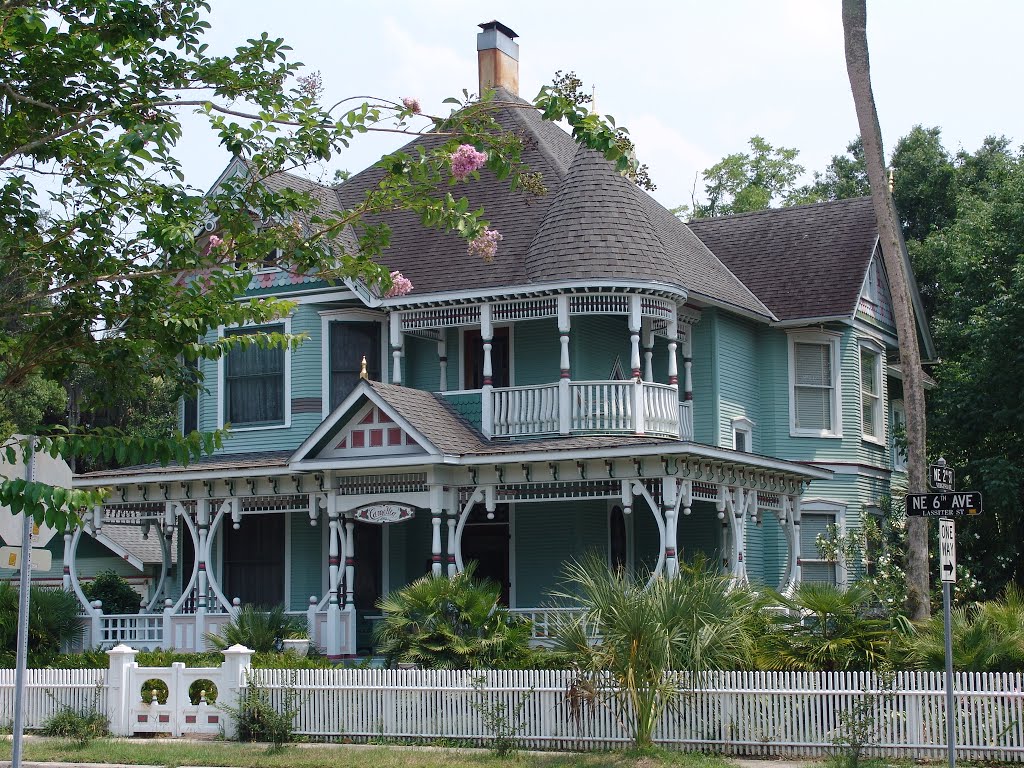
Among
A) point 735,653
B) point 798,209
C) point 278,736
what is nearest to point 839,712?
point 735,653

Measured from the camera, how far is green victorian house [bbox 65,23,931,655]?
2289 cm

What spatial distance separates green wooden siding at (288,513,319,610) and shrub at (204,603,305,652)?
9.13 ft

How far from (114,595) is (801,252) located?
15.9m

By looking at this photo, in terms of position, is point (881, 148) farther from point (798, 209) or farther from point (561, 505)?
point (798, 209)

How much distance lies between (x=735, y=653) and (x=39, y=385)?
33851 millimetres

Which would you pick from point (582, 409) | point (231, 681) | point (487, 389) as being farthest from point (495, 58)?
point (231, 681)

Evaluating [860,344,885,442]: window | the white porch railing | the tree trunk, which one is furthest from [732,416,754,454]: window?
the tree trunk

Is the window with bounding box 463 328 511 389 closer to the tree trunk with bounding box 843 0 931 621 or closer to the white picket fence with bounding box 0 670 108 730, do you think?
the tree trunk with bounding box 843 0 931 621

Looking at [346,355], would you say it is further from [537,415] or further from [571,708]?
[571,708]

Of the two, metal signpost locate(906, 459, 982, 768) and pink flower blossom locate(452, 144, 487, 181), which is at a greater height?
pink flower blossom locate(452, 144, 487, 181)

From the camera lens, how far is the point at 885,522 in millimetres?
28438

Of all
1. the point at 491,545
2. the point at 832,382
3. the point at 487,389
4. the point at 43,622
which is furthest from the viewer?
the point at 832,382

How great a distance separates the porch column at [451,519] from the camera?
2269cm

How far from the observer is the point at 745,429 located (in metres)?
27.5
